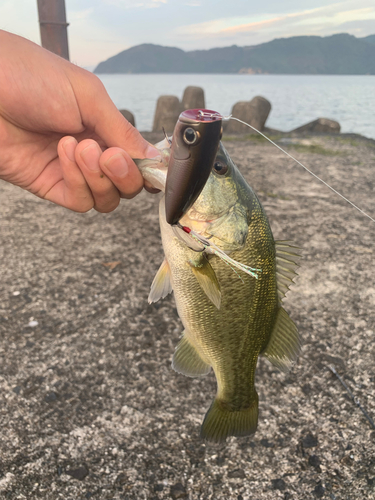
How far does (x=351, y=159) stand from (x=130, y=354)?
7.56 meters

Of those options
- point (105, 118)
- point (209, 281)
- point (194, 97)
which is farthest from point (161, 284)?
point (194, 97)

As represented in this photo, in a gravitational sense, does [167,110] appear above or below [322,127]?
above

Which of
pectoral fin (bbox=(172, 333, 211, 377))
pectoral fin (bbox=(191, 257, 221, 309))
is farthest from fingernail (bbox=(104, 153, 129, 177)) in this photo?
pectoral fin (bbox=(172, 333, 211, 377))

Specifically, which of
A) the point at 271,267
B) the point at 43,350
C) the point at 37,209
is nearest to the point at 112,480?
the point at 43,350

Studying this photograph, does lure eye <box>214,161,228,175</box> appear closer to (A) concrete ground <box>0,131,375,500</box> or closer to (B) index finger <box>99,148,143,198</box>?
(B) index finger <box>99,148,143,198</box>

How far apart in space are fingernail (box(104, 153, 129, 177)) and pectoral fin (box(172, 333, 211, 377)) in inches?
36.0

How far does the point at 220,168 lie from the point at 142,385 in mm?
1831

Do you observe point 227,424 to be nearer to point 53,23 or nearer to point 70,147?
point 70,147

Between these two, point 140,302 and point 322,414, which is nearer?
point 322,414

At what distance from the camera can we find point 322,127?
12.4 m

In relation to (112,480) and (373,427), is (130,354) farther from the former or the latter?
(373,427)

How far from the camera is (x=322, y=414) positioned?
263cm

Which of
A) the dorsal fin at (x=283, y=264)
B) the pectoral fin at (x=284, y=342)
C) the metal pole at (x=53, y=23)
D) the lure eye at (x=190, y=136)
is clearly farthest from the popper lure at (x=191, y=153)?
the metal pole at (x=53, y=23)

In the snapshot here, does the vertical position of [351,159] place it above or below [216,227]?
below
